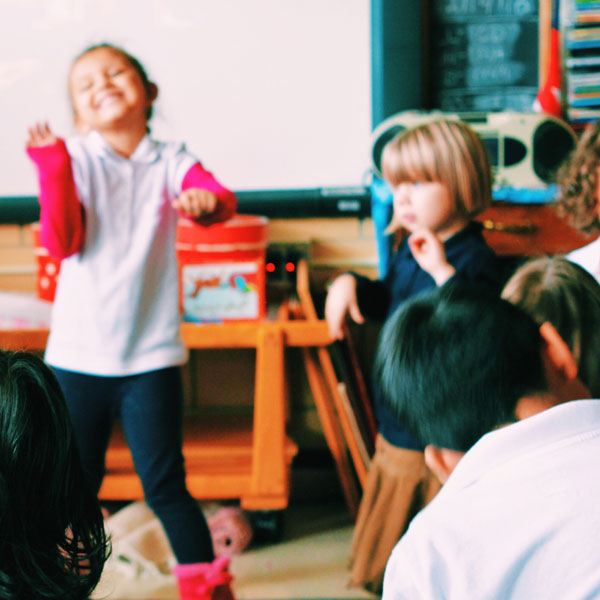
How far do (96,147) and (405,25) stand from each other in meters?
0.98

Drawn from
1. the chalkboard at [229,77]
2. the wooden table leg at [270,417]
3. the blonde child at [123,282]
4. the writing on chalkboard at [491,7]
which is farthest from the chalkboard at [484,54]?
the blonde child at [123,282]

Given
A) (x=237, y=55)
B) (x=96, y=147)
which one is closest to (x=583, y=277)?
(x=96, y=147)

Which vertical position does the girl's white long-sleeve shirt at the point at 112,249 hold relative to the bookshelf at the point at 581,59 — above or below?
below

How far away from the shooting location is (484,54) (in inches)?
80.7

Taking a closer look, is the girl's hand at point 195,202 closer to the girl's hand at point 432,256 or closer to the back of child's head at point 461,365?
the girl's hand at point 432,256

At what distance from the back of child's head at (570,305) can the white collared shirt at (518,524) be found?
39 centimetres

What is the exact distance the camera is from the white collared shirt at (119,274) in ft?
4.48

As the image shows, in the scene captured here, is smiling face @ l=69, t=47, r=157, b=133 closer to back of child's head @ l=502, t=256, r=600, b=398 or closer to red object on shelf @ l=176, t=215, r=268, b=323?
red object on shelf @ l=176, t=215, r=268, b=323

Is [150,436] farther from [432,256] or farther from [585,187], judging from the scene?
[585,187]

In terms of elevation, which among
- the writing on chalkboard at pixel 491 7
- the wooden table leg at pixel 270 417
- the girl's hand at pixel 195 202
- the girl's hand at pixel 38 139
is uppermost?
the writing on chalkboard at pixel 491 7

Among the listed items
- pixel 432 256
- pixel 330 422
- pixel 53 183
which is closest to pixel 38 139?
pixel 53 183

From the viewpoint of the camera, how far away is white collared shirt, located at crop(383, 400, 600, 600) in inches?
21.8

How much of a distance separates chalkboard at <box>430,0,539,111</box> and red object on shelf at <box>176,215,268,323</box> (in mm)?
724

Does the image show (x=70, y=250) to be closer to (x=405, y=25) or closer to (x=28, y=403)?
(x=28, y=403)
